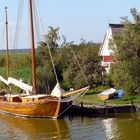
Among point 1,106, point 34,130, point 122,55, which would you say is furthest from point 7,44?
point 34,130

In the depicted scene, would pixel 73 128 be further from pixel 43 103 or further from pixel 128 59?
pixel 128 59

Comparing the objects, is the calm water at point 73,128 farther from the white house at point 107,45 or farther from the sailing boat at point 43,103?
the white house at point 107,45

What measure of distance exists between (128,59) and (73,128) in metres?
13.5

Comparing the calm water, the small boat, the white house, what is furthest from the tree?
the white house

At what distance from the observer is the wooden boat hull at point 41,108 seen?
149 ft

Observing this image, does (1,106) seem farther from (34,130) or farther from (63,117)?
(34,130)

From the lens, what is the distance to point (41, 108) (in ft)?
151

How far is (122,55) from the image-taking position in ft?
169

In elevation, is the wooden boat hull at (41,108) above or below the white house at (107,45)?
below

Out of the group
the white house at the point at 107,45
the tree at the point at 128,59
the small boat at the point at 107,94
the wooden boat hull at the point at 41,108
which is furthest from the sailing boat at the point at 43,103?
the white house at the point at 107,45

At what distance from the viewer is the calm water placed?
3756 centimetres

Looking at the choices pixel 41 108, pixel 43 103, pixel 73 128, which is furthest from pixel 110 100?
pixel 73 128

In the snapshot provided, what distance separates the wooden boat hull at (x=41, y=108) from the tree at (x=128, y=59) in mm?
8056

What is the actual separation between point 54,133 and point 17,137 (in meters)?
3.14
